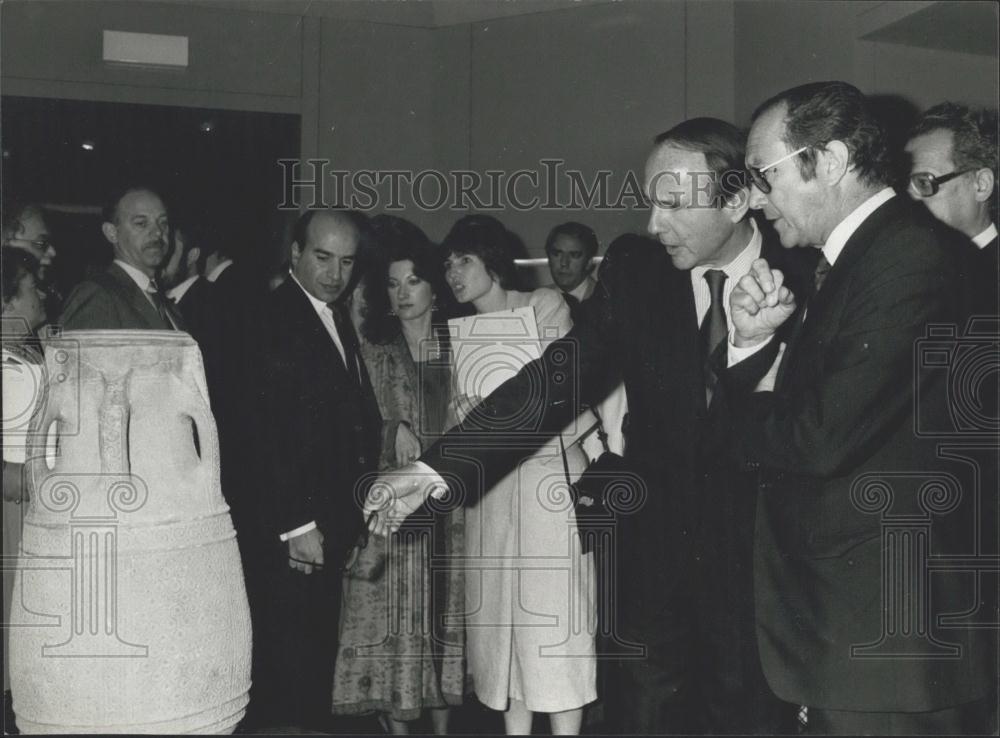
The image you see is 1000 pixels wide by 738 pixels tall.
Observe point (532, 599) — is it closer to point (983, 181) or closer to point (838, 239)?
point (838, 239)

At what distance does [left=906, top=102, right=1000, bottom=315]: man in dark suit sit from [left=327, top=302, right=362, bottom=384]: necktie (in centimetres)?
141

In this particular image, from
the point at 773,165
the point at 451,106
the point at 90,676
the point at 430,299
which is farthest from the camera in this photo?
the point at 451,106

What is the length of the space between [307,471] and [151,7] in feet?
5.79

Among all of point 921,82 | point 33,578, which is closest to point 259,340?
point 33,578

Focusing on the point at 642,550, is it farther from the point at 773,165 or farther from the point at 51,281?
the point at 51,281

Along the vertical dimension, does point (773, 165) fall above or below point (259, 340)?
above

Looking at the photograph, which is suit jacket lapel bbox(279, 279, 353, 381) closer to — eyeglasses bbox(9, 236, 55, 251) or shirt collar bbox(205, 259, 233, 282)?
shirt collar bbox(205, 259, 233, 282)

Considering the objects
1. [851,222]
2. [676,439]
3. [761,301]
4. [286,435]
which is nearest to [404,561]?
[286,435]

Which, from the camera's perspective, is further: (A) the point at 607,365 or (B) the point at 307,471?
(B) the point at 307,471

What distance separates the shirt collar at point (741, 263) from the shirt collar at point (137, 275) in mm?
1416

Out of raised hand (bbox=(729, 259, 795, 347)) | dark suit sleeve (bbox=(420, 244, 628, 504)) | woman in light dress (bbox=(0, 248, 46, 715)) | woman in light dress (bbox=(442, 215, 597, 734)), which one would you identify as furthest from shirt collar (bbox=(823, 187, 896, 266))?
woman in light dress (bbox=(0, 248, 46, 715))

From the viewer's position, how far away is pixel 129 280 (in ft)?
7.54

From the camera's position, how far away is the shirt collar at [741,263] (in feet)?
6.06

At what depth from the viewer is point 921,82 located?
103 inches
